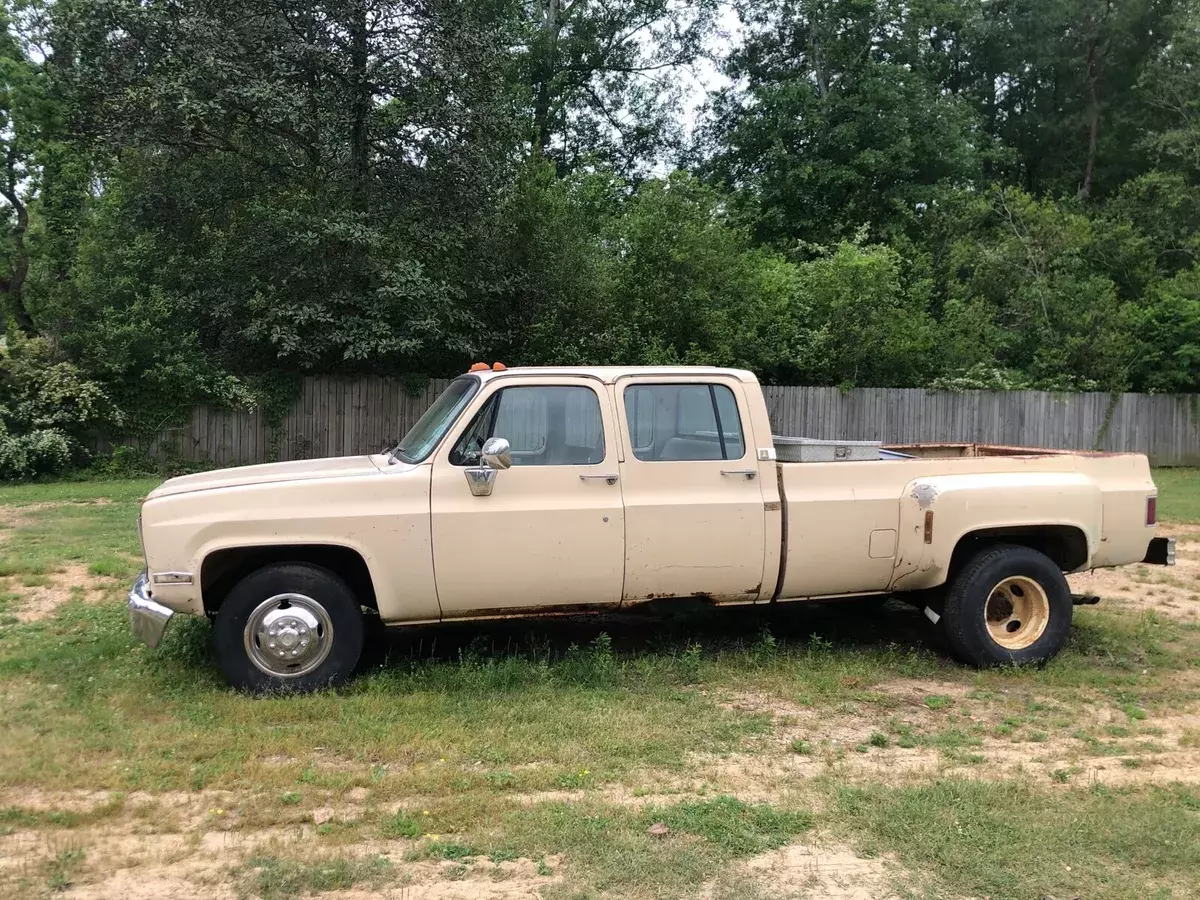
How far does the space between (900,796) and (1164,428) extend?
72.0 feet

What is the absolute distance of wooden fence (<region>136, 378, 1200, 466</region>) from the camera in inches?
716

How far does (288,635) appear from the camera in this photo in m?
5.38

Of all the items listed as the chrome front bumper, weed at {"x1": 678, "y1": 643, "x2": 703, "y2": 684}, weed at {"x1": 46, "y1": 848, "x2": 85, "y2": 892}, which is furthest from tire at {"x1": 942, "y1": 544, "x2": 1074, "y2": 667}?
weed at {"x1": 46, "y1": 848, "x2": 85, "y2": 892}

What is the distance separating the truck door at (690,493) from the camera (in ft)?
18.9

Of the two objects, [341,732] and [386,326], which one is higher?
[386,326]

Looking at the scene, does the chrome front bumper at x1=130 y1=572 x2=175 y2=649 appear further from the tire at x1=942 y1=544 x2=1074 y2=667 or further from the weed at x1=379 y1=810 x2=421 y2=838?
the tire at x1=942 y1=544 x2=1074 y2=667

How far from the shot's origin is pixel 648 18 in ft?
106

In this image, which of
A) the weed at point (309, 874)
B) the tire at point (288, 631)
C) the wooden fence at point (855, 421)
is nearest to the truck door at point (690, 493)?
the tire at point (288, 631)

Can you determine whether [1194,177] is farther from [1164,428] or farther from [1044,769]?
→ [1044,769]

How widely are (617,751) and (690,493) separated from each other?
1.72 meters

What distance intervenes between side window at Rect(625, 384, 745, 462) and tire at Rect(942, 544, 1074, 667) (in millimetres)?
1824

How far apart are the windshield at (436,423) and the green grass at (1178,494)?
11.4 m

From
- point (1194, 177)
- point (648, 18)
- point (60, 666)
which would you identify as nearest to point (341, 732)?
point (60, 666)

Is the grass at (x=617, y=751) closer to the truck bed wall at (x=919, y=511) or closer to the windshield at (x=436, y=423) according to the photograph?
the truck bed wall at (x=919, y=511)
